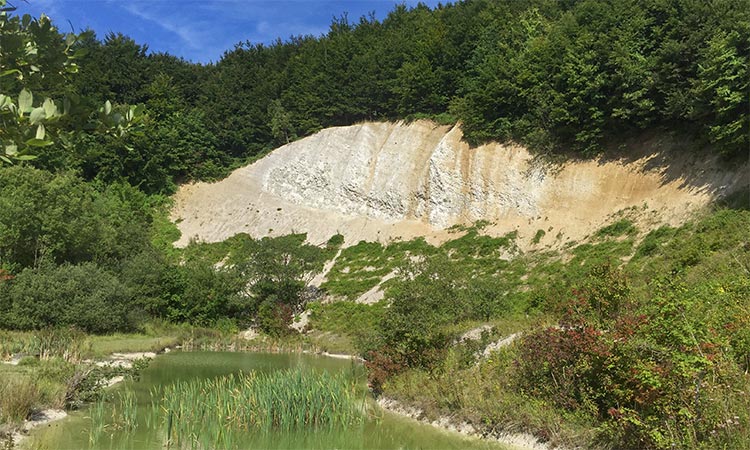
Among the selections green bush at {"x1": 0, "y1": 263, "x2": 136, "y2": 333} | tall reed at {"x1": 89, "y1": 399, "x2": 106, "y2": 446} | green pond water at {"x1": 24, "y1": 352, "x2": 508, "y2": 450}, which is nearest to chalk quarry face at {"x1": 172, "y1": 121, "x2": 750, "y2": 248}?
green bush at {"x1": 0, "y1": 263, "x2": 136, "y2": 333}

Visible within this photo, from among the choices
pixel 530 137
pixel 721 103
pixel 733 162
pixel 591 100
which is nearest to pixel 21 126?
pixel 721 103

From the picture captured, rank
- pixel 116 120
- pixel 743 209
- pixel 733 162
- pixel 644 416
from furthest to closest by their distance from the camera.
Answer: pixel 733 162
pixel 743 209
pixel 644 416
pixel 116 120

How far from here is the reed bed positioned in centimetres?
1069

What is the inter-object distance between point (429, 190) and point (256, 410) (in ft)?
106

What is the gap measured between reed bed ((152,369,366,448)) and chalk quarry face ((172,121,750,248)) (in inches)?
901

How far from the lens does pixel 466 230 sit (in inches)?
1531

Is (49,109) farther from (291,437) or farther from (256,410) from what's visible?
(256,410)

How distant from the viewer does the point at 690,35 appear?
1141 inches

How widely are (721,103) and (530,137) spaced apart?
1376 centimetres

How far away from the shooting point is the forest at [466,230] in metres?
8.23

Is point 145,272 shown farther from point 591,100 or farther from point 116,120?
point 116,120

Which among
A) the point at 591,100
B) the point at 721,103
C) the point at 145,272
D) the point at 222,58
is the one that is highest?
the point at 222,58

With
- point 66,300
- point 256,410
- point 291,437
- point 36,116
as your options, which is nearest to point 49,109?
point 36,116

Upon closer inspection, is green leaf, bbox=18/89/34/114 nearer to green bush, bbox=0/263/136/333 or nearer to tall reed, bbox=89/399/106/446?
tall reed, bbox=89/399/106/446
